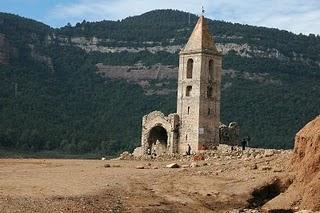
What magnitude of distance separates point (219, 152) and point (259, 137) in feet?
95.4

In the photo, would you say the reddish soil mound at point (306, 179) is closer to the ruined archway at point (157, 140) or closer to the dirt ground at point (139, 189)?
the dirt ground at point (139, 189)

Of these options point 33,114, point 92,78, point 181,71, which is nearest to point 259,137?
point 181,71

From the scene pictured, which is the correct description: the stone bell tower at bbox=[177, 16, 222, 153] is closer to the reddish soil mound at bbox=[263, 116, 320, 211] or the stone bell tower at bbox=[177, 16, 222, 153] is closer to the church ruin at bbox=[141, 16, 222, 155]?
the church ruin at bbox=[141, 16, 222, 155]

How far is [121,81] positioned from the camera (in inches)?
4176

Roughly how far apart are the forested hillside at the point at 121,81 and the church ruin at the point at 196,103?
16.0 metres

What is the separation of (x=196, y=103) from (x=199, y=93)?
67 centimetres

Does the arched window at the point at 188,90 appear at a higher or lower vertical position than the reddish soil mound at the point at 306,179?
higher

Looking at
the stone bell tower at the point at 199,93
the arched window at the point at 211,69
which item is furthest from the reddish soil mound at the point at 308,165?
the arched window at the point at 211,69

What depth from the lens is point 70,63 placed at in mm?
113000

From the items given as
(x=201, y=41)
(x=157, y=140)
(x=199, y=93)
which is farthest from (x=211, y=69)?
(x=157, y=140)

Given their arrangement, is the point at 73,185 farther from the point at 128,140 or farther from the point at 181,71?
the point at 128,140

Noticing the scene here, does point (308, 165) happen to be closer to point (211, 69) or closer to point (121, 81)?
point (211, 69)

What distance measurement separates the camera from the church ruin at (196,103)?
144 feet

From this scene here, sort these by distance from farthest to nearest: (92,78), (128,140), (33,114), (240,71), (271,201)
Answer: (92,78), (240,71), (33,114), (128,140), (271,201)
